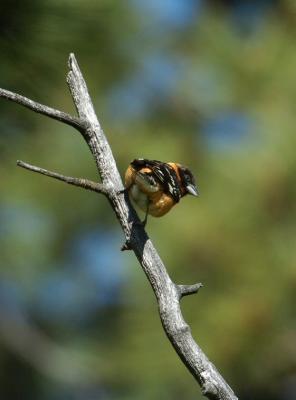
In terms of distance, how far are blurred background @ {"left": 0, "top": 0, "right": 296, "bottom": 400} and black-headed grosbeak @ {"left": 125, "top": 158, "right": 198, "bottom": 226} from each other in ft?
2.32

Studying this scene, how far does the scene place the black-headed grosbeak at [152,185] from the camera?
287 centimetres

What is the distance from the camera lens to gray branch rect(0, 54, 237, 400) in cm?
191

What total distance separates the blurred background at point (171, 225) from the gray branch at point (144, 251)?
1425 millimetres

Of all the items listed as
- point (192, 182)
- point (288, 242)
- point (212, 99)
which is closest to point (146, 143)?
point (212, 99)

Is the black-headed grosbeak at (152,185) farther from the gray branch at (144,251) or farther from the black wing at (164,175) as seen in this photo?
the gray branch at (144,251)

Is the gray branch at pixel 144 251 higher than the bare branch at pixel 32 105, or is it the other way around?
the bare branch at pixel 32 105

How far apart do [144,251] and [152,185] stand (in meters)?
0.86

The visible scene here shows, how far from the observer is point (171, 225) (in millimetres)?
5887

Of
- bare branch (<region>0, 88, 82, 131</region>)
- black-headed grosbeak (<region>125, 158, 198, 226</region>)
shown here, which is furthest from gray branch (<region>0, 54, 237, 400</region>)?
black-headed grosbeak (<region>125, 158, 198, 226</region>)

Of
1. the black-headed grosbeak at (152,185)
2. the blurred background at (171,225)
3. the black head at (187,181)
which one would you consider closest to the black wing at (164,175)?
the black-headed grosbeak at (152,185)

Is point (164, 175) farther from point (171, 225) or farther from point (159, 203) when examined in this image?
point (171, 225)

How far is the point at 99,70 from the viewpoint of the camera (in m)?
6.33

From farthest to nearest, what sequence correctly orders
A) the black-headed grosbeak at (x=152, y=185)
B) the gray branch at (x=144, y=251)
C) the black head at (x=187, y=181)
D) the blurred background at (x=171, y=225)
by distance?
the blurred background at (x=171, y=225) → the black head at (x=187, y=181) → the black-headed grosbeak at (x=152, y=185) → the gray branch at (x=144, y=251)

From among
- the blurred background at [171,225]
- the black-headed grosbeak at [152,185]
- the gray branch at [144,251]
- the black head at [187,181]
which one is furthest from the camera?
the blurred background at [171,225]
